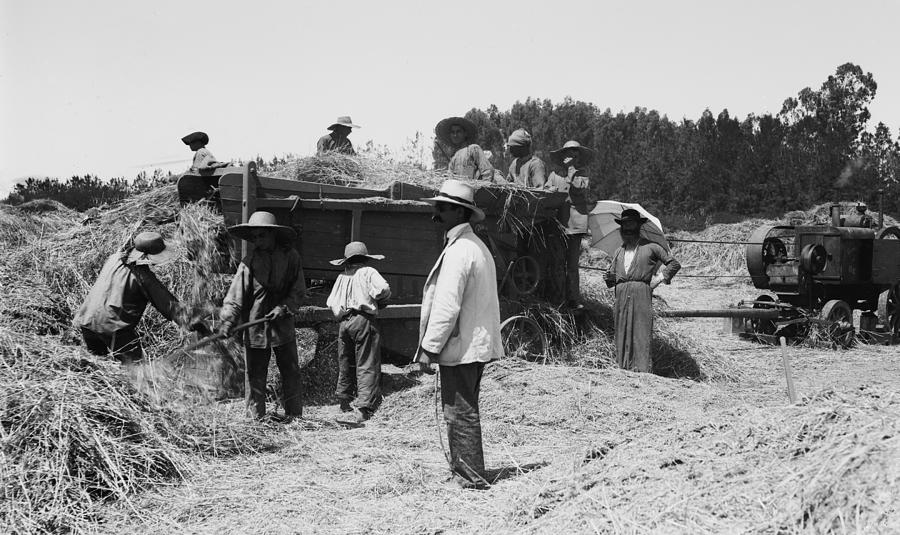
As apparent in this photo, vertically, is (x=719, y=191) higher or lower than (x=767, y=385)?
higher

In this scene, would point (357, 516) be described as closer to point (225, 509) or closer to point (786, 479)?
point (225, 509)

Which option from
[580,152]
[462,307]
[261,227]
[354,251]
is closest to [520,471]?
[462,307]

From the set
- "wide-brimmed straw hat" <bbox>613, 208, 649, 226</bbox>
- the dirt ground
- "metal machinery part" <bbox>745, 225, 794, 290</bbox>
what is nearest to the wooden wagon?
the dirt ground

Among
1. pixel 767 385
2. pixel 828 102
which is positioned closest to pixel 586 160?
pixel 767 385

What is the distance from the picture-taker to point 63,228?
29.1 ft

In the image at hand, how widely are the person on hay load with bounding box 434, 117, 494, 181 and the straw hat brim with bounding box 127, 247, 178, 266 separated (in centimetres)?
348

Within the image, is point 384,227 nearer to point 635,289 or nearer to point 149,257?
point 149,257

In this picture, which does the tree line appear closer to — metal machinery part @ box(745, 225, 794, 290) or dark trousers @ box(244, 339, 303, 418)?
metal machinery part @ box(745, 225, 794, 290)

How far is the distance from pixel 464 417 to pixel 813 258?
9.94m

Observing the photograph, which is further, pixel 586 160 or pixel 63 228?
pixel 586 160

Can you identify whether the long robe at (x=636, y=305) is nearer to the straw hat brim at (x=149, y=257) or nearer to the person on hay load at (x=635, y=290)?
the person on hay load at (x=635, y=290)

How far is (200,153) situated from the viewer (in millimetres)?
8883

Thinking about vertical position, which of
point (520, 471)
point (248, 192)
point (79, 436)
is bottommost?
point (520, 471)

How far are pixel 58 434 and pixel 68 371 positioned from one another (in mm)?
572
